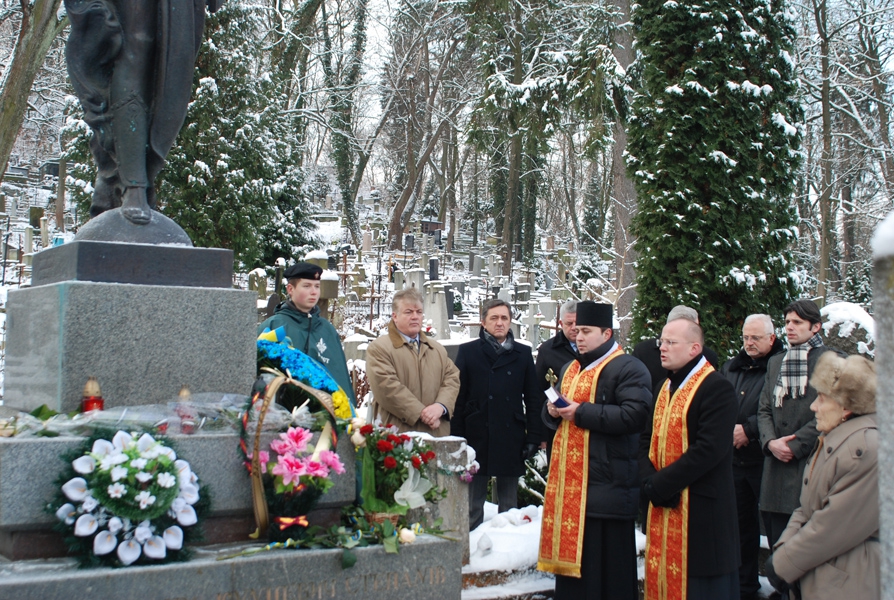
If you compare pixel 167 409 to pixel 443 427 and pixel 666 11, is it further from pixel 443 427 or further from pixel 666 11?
pixel 666 11

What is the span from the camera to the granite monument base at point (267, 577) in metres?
2.69

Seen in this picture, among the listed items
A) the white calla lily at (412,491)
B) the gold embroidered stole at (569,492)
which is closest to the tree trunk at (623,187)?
the gold embroidered stole at (569,492)

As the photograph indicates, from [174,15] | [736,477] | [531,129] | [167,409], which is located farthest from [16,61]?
[736,477]

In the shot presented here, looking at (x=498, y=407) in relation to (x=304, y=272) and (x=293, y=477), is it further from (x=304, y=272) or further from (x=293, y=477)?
(x=293, y=477)

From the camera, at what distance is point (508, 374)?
19.1ft

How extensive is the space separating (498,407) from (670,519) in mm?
1754

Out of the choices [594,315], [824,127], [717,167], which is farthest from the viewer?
[824,127]

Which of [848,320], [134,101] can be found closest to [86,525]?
[134,101]

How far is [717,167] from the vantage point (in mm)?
7910

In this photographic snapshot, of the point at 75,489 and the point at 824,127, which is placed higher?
the point at 824,127

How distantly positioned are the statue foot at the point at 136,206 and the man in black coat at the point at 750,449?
3857 millimetres

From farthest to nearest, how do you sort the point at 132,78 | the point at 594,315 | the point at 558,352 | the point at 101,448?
the point at 558,352
the point at 594,315
the point at 132,78
the point at 101,448

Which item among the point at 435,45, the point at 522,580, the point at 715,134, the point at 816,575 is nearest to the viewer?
the point at 816,575

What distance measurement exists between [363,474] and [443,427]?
1.84 meters
